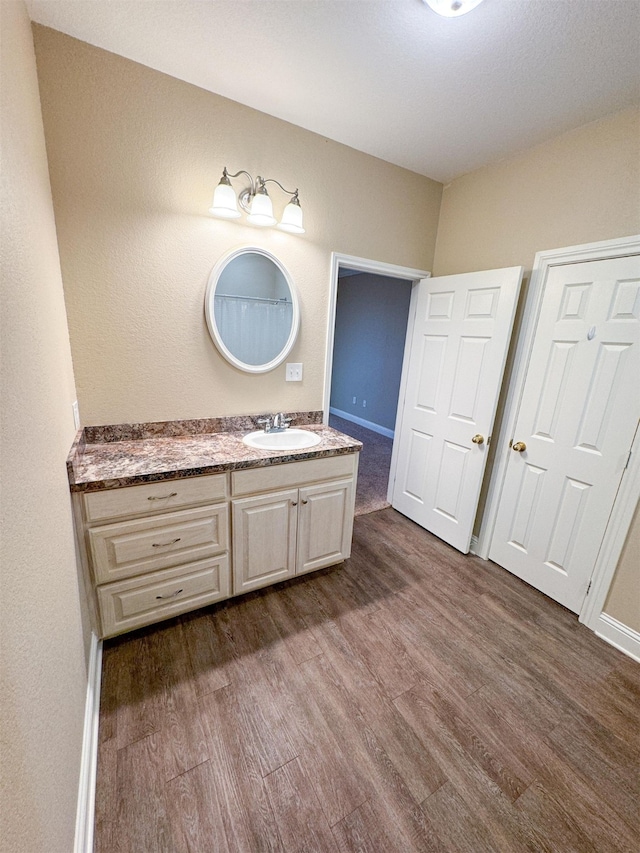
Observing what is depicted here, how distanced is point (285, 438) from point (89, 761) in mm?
1531

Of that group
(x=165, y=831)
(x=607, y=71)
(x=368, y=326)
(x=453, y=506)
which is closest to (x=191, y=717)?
(x=165, y=831)

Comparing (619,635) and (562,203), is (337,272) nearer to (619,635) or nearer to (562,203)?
(562,203)

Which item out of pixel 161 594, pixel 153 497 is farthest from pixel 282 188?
pixel 161 594

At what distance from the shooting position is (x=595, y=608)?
5.88 ft

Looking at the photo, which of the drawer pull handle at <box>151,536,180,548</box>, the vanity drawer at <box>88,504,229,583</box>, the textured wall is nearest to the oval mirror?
the vanity drawer at <box>88,504,229,583</box>

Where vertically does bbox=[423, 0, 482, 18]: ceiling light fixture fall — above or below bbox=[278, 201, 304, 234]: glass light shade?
above

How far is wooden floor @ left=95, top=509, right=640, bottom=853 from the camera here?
1042mm

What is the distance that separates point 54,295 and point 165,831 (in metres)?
1.83

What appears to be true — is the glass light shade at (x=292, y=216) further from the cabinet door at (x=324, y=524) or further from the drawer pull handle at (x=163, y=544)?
the drawer pull handle at (x=163, y=544)

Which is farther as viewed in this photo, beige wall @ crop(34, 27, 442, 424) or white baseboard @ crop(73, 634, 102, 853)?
beige wall @ crop(34, 27, 442, 424)

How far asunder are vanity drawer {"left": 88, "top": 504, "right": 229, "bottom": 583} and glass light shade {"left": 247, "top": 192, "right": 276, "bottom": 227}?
4.85ft

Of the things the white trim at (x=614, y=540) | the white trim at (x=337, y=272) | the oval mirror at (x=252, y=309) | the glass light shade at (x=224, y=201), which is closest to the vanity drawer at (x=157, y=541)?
the oval mirror at (x=252, y=309)

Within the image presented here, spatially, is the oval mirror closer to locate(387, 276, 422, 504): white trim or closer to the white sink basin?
the white sink basin

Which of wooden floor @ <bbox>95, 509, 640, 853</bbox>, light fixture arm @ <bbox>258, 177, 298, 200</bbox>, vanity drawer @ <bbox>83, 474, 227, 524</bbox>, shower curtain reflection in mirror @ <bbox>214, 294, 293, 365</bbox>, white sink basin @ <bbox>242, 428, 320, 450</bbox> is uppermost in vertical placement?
light fixture arm @ <bbox>258, 177, 298, 200</bbox>
